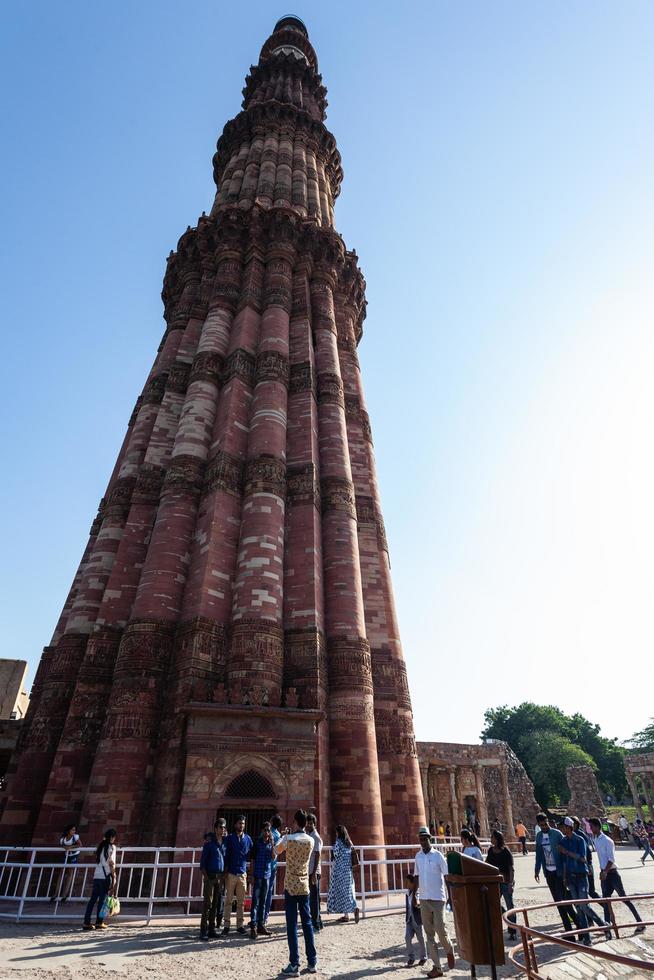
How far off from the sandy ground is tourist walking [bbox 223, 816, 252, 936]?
22 centimetres

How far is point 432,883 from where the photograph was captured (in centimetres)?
636

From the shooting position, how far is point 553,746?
190 feet

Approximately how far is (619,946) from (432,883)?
277 cm

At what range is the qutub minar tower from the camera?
12.0 metres

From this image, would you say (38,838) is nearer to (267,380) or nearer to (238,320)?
(267,380)

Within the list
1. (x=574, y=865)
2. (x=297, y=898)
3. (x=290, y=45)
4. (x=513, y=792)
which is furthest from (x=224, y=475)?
(x=290, y=45)

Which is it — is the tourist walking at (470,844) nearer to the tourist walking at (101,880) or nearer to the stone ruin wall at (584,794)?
the tourist walking at (101,880)

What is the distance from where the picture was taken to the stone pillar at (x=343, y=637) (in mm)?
13203

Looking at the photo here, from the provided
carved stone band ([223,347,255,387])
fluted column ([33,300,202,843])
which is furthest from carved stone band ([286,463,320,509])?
fluted column ([33,300,202,843])

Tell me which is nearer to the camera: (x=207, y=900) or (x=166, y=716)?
(x=207, y=900)

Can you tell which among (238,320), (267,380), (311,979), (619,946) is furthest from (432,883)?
(238,320)

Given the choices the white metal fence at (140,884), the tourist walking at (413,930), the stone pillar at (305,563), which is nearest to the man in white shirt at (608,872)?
the white metal fence at (140,884)

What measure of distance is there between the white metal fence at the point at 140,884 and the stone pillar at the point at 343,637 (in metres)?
1.17

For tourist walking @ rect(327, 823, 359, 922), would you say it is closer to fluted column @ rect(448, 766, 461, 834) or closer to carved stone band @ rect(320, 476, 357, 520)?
carved stone band @ rect(320, 476, 357, 520)
